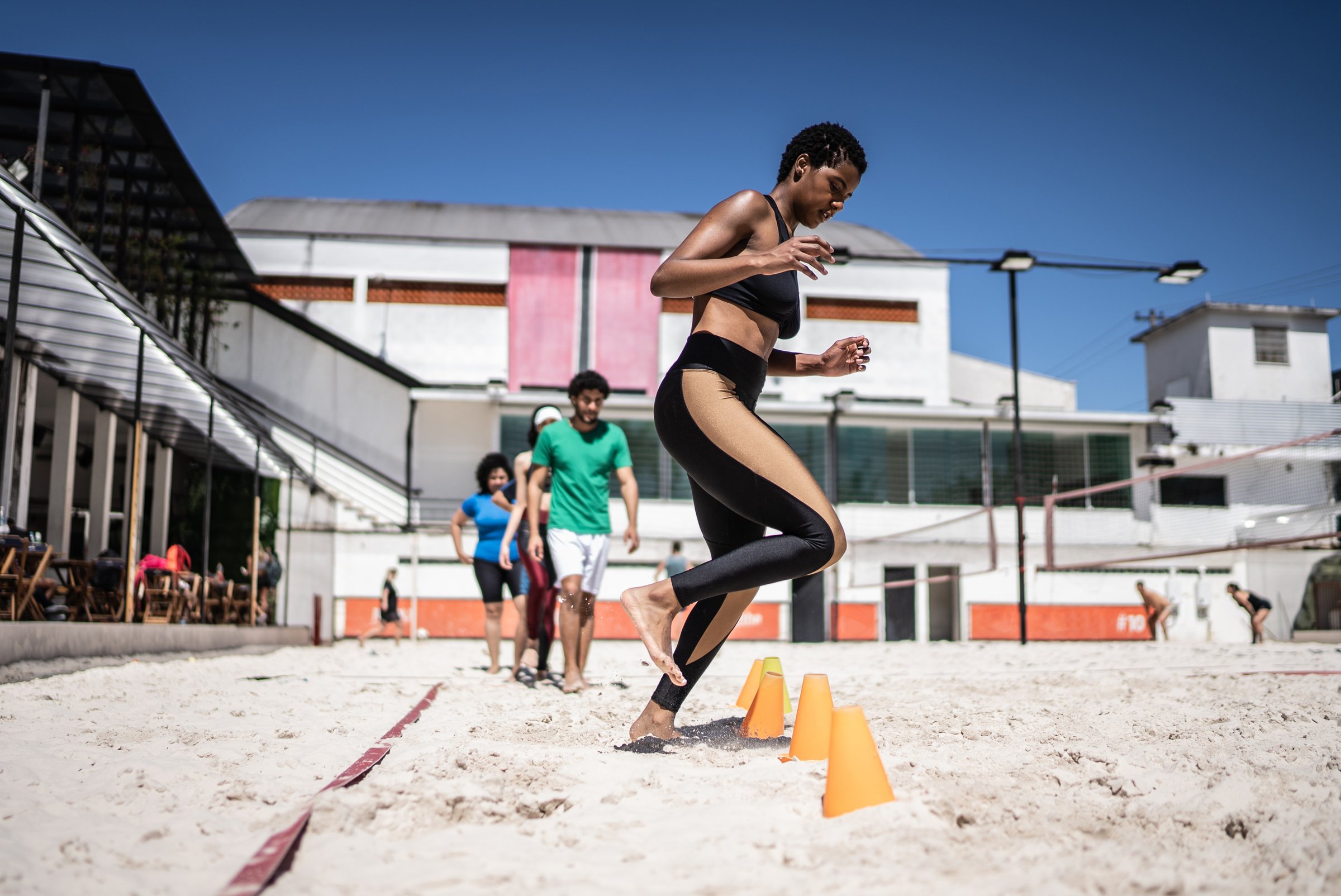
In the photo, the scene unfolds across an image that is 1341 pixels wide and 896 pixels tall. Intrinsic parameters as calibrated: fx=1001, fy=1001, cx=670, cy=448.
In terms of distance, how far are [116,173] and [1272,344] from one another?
115 ft

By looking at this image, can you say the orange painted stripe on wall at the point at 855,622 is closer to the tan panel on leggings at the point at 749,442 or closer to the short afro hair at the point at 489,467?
the short afro hair at the point at 489,467

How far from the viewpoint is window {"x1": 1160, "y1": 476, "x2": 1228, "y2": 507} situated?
28.4 meters

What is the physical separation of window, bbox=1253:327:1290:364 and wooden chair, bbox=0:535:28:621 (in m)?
36.9

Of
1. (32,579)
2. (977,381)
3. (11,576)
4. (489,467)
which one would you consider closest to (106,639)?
(11,576)

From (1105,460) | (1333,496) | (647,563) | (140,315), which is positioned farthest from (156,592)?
(1333,496)

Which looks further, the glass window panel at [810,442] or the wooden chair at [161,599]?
the glass window panel at [810,442]

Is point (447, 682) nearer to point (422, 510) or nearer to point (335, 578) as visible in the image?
point (335, 578)

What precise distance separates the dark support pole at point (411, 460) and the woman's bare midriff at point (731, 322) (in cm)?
2097

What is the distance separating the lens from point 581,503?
5.65 metres

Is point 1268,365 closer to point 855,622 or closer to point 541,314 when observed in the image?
point 855,622

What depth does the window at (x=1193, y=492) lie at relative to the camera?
28.4 metres

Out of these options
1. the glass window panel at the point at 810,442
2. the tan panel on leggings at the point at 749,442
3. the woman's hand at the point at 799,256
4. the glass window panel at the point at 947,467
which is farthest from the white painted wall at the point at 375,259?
the woman's hand at the point at 799,256

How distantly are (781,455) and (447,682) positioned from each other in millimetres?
3790

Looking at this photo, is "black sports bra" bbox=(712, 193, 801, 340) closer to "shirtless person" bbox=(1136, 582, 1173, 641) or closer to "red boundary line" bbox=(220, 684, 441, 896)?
"red boundary line" bbox=(220, 684, 441, 896)
